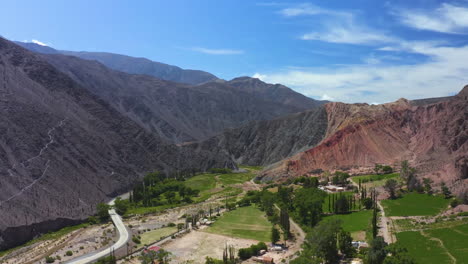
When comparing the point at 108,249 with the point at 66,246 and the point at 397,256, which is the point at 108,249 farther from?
the point at 397,256

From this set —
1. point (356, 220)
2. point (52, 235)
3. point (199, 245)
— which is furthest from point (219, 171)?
point (199, 245)

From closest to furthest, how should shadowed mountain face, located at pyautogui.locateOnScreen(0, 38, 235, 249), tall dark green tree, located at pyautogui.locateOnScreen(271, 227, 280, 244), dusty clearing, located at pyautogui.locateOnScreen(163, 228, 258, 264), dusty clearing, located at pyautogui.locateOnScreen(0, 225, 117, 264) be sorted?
dusty clearing, located at pyautogui.locateOnScreen(163, 228, 258, 264) → tall dark green tree, located at pyautogui.locateOnScreen(271, 227, 280, 244) → dusty clearing, located at pyautogui.locateOnScreen(0, 225, 117, 264) → shadowed mountain face, located at pyautogui.locateOnScreen(0, 38, 235, 249)

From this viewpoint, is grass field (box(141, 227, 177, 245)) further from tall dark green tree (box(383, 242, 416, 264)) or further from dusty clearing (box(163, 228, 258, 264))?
tall dark green tree (box(383, 242, 416, 264))

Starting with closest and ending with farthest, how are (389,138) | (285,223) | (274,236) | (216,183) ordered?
(274,236), (285,223), (216,183), (389,138)

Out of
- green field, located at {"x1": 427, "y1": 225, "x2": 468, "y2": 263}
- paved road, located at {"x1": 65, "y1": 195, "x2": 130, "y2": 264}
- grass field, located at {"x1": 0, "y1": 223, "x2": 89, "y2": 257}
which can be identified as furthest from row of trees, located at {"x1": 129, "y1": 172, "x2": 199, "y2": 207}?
green field, located at {"x1": 427, "y1": 225, "x2": 468, "y2": 263}

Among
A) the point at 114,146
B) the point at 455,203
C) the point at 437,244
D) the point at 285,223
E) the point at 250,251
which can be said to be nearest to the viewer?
the point at 437,244

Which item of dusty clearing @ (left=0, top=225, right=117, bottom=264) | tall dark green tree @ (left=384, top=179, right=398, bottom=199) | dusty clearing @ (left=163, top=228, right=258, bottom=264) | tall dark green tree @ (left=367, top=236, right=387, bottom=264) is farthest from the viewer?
tall dark green tree @ (left=384, top=179, right=398, bottom=199)

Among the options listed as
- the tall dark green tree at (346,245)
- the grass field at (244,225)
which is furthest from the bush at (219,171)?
the tall dark green tree at (346,245)
